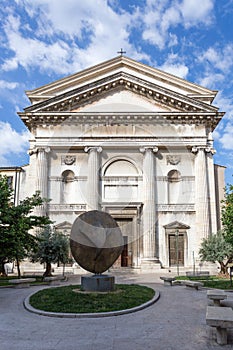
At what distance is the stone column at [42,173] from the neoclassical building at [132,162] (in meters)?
0.08

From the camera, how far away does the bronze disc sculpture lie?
13180 millimetres

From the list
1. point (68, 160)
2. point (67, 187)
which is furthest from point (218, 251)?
point (68, 160)

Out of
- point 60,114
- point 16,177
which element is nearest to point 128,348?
point 60,114

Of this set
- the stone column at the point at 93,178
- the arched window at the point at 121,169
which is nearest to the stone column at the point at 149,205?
the arched window at the point at 121,169

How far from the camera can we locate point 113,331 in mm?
8219

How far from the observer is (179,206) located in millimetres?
30500

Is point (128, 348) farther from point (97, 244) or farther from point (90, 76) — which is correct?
point (90, 76)

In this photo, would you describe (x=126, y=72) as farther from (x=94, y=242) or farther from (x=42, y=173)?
(x=94, y=242)

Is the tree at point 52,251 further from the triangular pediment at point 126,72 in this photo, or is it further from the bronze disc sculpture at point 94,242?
the triangular pediment at point 126,72

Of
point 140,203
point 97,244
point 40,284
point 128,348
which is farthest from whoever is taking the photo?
point 140,203

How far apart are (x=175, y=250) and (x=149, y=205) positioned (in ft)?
14.1

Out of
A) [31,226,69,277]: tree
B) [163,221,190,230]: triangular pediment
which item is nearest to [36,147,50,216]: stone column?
[31,226,69,277]: tree

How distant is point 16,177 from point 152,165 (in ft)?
41.3

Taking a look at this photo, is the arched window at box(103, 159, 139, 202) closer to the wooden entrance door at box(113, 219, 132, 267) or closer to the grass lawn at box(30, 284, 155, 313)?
the wooden entrance door at box(113, 219, 132, 267)
